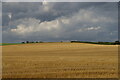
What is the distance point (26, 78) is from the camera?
13.3 metres

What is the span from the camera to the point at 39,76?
13.9 m

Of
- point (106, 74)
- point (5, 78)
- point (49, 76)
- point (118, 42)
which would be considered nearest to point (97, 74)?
point (106, 74)

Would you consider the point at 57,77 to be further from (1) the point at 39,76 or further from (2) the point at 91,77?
(2) the point at 91,77

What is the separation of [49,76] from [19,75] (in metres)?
2.06

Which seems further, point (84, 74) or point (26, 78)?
point (84, 74)

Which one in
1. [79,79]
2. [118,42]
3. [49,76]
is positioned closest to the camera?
[79,79]

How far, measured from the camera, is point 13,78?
1338 cm

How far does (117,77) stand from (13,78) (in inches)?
254

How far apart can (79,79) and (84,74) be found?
1.52 meters

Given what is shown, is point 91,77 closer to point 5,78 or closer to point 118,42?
point 5,78

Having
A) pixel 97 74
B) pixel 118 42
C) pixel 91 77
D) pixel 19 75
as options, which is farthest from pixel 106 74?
pixel 118 42

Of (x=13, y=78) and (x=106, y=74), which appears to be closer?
(x=13, y=78)

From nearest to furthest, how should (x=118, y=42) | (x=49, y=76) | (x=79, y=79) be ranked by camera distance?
(x=79, y=79) < (x=49, y=76) < (x=118, y=42)

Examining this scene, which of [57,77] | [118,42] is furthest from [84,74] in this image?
[118,42]
